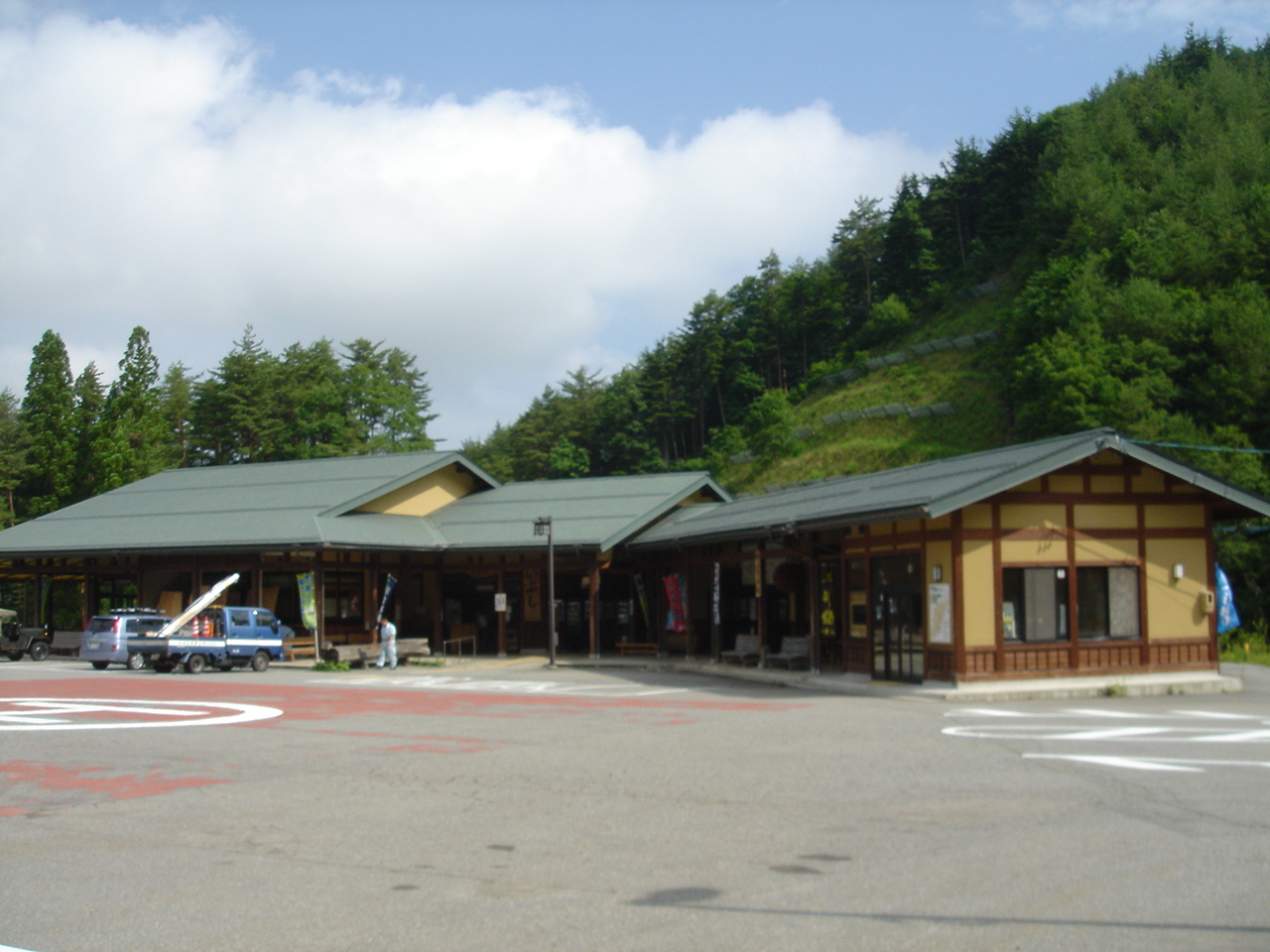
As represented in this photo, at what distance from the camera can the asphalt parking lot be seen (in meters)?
5.79

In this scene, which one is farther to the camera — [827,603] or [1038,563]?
[827,603]

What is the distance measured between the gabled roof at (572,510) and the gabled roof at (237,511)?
134cm

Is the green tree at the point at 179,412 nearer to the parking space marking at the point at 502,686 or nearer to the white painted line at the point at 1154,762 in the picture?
the parking space marking at the point at 502,686

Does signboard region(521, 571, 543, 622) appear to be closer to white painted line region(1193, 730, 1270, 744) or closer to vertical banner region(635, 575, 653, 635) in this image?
vertical banner region(635, 575, 653, 635)

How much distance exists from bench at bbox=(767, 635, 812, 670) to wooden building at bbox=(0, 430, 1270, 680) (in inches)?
6.8

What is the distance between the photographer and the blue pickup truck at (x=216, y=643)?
26969 mm

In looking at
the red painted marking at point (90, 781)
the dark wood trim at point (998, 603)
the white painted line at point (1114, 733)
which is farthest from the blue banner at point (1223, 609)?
the red painted marking at point (90, 781)

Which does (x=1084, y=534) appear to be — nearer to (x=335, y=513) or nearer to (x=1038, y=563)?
(x=1038, y=563)

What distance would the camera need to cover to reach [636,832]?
817cm

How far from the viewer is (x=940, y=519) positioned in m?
20.0

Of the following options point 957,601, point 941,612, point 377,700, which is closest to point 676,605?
point 941,612

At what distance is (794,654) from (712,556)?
471cm

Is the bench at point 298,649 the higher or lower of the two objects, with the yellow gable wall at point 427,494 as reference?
lower

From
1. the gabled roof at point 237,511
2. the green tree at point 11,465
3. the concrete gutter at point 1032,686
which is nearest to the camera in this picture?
the concrete gutter at point 1032,686
